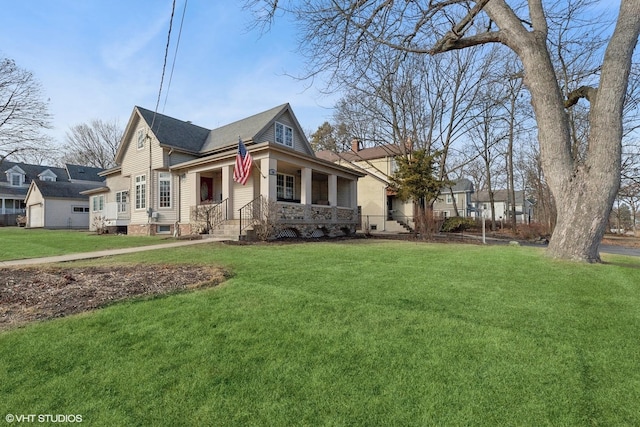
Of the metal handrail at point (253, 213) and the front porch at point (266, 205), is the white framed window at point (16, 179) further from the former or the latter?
the metal handrail at point (253, 213)

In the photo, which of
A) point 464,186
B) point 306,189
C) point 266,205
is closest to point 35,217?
point 266,205

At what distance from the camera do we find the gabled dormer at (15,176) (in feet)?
123

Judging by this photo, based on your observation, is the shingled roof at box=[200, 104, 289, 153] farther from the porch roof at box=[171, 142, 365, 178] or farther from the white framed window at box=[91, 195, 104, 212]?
the white framed window at box=[91, 195, 104, 212]

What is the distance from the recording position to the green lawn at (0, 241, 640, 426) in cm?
197

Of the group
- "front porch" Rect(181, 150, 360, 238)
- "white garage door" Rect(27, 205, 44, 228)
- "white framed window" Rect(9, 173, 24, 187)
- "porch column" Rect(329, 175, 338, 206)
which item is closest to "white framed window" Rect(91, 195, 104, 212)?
"white garage door" Rect(27, 205, 44, 228)

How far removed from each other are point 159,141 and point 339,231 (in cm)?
1098

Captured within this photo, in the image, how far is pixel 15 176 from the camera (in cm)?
3781

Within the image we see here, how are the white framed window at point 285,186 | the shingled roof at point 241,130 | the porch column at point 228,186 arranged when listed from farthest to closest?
the white framed window at point 285,186
the shingled roof at point 241,130
the porch column at point 228,186

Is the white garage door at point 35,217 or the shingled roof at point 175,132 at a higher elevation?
the shingled roof at point 175,132

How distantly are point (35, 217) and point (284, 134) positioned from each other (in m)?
28.7

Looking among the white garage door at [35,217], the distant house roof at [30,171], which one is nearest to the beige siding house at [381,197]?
the white garage door at [35,217]

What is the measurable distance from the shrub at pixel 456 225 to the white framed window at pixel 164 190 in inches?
751

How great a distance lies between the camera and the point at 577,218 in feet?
22.6

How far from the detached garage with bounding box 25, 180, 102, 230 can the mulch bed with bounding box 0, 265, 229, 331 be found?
29.1 meters
